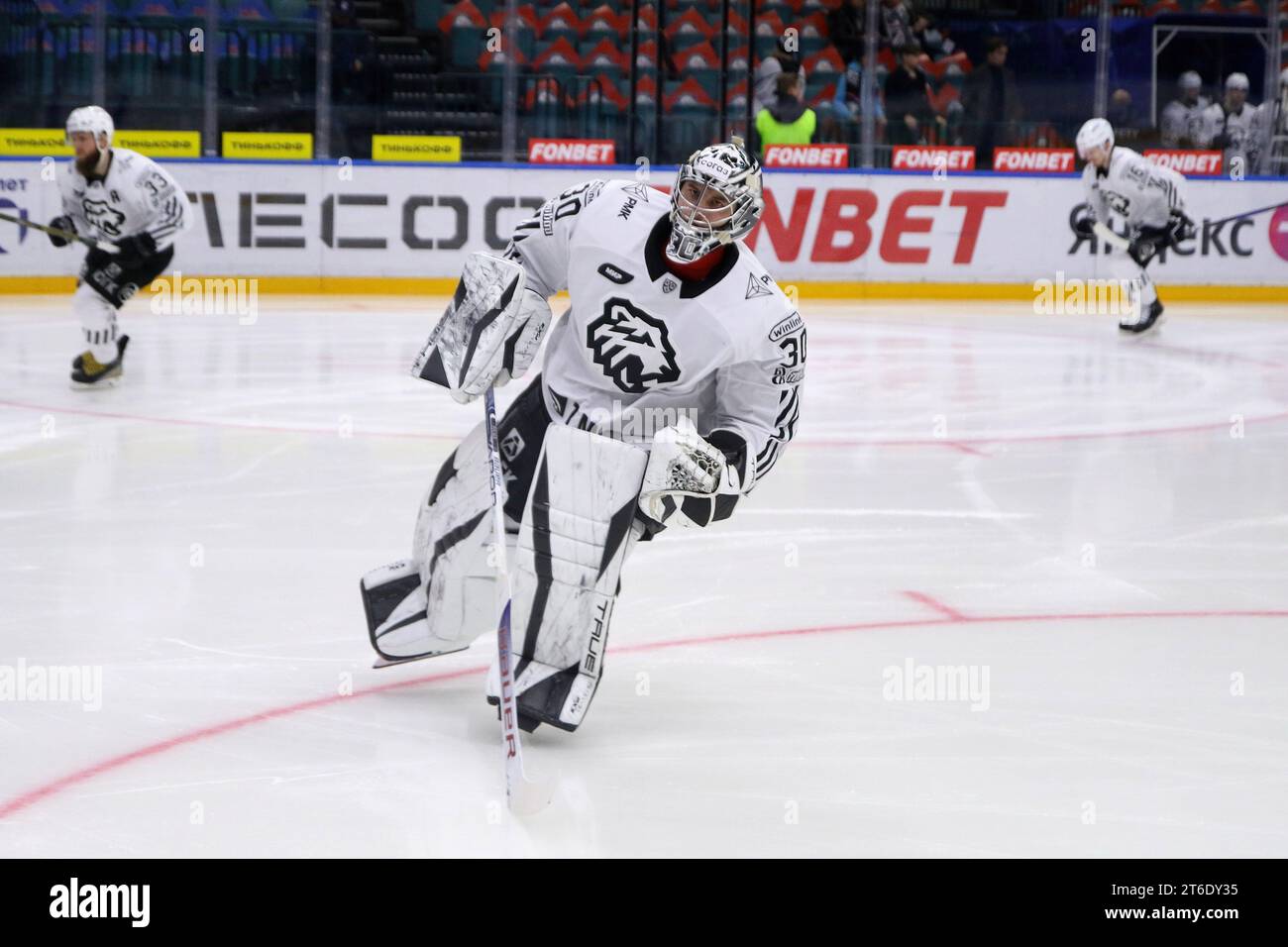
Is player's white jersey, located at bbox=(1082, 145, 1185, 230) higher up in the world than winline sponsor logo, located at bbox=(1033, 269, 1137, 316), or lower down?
higher up

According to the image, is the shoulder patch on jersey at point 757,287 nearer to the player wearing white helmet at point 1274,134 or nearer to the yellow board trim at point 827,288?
the yellow board trim at point 827,288

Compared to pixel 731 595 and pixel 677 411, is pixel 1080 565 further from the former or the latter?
pixel 677 411

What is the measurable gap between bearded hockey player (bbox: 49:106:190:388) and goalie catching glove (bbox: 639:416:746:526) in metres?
5.21

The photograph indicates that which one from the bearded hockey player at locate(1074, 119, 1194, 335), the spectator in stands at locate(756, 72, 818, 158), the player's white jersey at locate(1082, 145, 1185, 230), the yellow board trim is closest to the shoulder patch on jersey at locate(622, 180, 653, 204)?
the bearded hockey player at locate(1074, 119, 1194, 335)

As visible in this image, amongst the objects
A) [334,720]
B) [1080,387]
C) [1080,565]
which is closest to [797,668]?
[334,720]

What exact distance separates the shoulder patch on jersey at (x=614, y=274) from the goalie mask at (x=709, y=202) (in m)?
0.09

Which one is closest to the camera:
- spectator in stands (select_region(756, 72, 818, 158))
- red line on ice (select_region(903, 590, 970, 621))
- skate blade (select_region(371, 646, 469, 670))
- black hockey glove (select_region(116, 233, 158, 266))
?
skate blade (select_region(371, 646, 469, 670))

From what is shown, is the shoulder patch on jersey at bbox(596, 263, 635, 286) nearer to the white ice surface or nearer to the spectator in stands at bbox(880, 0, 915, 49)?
the white ice surface

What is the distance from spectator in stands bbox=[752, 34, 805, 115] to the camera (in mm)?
13227

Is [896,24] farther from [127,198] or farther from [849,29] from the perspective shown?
[127,198]

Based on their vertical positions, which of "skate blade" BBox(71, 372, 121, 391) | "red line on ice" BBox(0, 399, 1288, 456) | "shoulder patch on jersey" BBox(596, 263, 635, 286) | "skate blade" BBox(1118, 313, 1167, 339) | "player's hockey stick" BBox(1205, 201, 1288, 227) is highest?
"player's hockey stick" BBox(1205, 201, 1288, 227)

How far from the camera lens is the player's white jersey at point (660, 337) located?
130 inches

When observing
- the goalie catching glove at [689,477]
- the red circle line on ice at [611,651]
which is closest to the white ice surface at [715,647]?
the red circle line on ice at [611,651]
